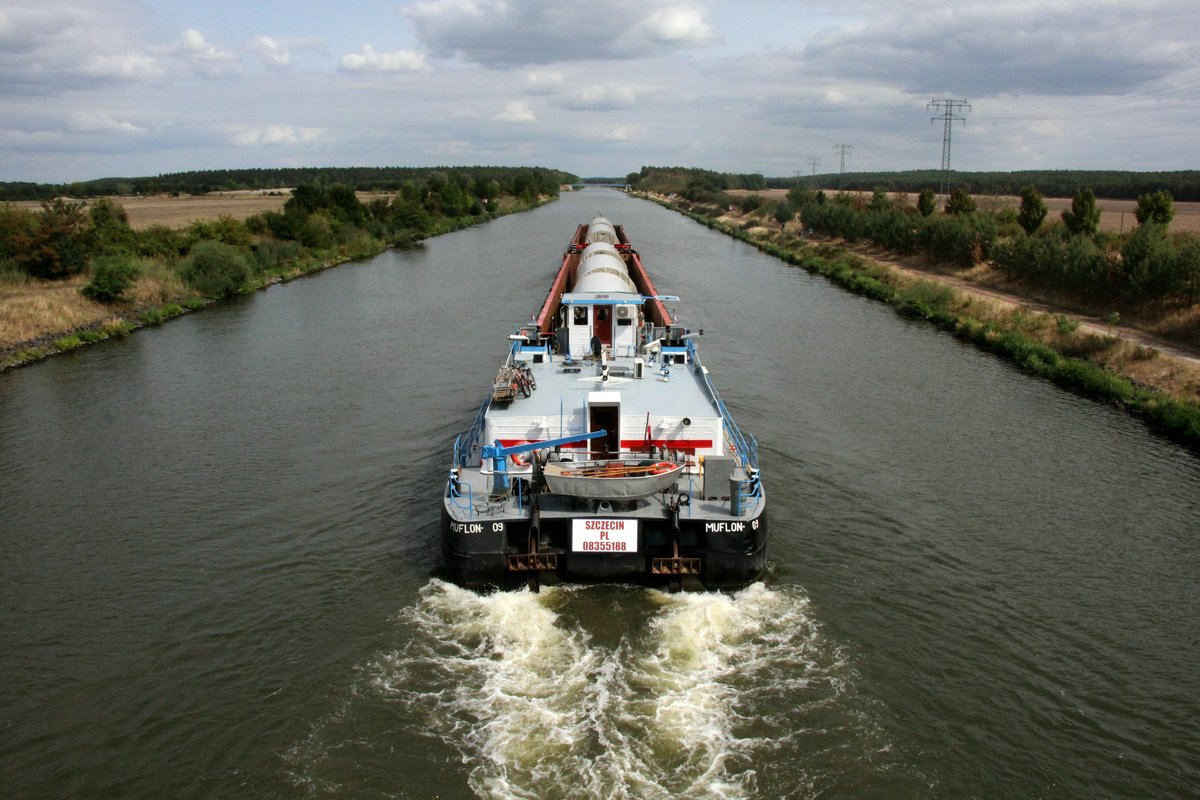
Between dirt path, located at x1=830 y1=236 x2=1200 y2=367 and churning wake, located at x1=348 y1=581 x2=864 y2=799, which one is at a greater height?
dirt path, located at x1=830 y1=236 x2=1200 y2=367

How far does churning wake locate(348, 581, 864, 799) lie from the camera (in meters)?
9.02

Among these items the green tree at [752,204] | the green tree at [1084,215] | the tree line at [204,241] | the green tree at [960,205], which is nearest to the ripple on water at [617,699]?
the tree line at [204,241]

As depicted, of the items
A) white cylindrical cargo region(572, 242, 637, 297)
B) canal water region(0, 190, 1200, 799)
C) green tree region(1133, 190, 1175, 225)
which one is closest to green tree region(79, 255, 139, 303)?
canal water region(0, 190, 1200, 799)

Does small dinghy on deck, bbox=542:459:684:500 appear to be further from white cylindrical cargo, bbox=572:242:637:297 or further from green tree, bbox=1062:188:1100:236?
green tree, bbox=1062:188:1100:236

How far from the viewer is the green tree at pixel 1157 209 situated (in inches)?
1608

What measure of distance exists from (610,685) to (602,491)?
2633mm

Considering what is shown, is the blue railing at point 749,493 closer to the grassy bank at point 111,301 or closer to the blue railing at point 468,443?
the blue railing at point 468,443

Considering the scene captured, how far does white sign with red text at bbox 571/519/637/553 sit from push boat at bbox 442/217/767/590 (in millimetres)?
14

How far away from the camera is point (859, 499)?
1656 cm

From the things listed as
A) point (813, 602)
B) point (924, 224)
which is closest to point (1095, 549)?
point (813, 602)

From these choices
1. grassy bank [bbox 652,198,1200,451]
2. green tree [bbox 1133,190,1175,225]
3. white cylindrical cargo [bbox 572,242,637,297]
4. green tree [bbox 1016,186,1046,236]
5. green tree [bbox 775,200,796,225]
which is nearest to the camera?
white cylindrical cargo [bbox 572,242,637,297]

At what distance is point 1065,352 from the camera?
2862 cm

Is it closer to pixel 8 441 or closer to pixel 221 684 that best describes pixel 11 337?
pixel 8 441

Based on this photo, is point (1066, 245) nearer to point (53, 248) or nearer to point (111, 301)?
point (111, 301)
